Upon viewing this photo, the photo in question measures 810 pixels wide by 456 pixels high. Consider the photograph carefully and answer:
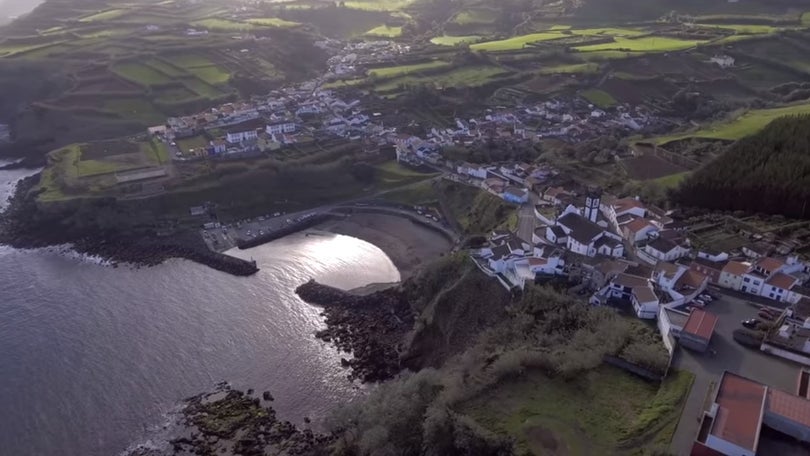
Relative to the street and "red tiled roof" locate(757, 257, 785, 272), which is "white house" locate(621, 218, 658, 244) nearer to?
the street

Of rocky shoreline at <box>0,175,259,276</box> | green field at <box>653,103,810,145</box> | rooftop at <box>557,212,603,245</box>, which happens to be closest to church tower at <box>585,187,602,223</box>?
rooftop at <box>557,212,603,245</box>

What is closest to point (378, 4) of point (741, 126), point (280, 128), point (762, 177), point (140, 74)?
point (140, 74)

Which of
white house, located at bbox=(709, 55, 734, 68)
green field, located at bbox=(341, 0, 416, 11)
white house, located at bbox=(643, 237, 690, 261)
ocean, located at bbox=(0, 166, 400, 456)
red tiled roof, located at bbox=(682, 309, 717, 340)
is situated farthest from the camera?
green field, located at bbox=(341, 0, 416, 11)

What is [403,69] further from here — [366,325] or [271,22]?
[366,325]

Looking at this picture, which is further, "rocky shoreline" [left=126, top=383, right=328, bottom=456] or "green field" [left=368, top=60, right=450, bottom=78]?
"green field" [left=368, top=60, right=450, bottom=78]

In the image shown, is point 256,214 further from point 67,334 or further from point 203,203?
point 67,334

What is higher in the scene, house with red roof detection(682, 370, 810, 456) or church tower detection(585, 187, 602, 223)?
church tower detection(585, 187, 602, 223)
